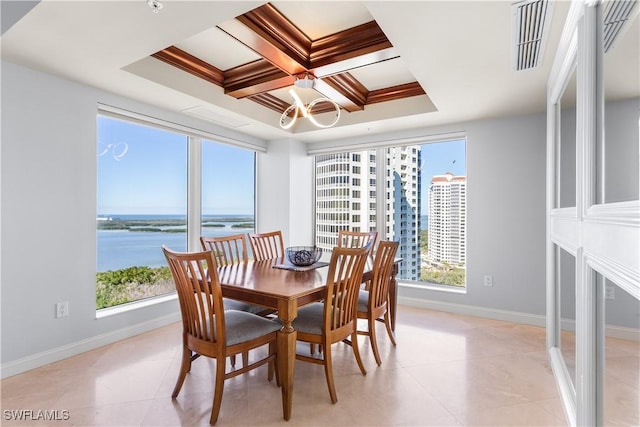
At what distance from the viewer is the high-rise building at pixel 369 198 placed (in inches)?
173

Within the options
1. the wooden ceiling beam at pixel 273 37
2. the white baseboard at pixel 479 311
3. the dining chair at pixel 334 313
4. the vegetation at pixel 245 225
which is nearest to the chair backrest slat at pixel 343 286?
the dining chair at pixel 334 313

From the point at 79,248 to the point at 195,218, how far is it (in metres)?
1.26

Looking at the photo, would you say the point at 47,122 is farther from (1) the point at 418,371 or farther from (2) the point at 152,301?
(1) the point at 418,371

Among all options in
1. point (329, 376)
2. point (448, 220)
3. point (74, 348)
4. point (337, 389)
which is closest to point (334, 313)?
point (329, 376)

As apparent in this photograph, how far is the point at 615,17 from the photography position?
3.91 feet

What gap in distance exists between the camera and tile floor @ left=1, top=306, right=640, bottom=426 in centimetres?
185

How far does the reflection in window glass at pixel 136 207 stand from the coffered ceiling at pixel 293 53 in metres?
0.48

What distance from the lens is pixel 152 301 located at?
3396 mm

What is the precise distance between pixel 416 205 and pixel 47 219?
12.6ft

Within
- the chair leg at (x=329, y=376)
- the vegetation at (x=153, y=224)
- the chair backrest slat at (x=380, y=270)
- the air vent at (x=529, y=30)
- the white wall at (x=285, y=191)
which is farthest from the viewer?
the white wall at (x=285, y=191)

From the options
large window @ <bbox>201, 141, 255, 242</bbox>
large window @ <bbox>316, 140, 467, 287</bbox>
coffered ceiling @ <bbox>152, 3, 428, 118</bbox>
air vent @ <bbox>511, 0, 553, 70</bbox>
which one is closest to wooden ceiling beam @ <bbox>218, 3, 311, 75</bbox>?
coffered ceiling @ <bbox>152, 3, 428, 118</bbox>

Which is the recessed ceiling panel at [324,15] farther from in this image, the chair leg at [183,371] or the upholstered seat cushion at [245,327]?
the chair leg at [183,371]

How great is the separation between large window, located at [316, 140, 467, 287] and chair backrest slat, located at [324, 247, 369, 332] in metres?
2.30

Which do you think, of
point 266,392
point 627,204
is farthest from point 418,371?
point 627,204
